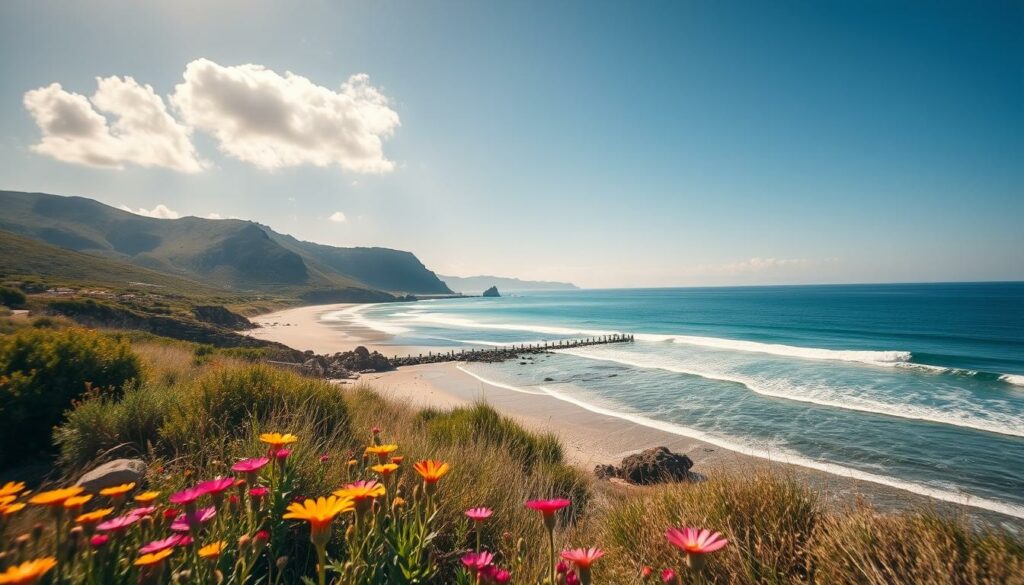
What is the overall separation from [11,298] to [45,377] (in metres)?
29.4

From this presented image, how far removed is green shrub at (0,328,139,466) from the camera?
5340 mm

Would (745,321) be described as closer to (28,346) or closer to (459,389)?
(459,389)

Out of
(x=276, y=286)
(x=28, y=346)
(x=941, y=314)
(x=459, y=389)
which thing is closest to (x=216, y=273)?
(x=276, y=286)

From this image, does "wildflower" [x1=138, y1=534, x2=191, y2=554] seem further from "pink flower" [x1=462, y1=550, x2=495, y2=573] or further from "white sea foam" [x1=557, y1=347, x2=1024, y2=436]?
"white sea foam" [x1=557, y1=347, x2=1024, y2=436]

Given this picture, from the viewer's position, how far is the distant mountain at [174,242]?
455ft

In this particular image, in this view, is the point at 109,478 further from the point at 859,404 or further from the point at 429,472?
the point at 859,404

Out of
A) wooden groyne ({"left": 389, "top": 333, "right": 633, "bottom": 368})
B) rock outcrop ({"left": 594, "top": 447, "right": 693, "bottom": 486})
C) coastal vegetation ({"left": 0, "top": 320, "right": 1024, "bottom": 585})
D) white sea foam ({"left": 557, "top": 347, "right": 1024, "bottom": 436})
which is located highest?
coastal vegetation ({"left": 0, "top": 320, "right": 1024, "bottom": 585})

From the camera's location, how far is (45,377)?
5977 millimetres

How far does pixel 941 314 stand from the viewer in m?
61.3

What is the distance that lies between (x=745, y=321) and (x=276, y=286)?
5600 inches

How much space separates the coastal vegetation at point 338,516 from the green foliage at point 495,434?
49cm

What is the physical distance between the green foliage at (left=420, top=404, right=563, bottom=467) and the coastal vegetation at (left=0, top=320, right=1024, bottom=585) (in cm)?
49

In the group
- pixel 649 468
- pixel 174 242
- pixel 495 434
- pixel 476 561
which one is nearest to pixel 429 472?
pixel 476 561

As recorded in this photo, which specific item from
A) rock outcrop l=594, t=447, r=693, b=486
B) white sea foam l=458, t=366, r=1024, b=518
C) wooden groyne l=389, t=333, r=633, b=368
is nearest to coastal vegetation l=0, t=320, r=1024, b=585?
white sea foam l=458, t=366, r=1024, b=518
